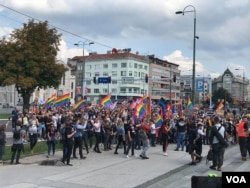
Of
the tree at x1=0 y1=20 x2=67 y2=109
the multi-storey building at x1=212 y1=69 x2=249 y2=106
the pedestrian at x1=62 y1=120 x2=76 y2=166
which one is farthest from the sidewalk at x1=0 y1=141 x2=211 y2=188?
the multi-storey building at x1=212 y1=69 x2=249 y2=106

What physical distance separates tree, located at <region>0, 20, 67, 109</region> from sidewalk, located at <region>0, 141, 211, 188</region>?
18679 millimetres

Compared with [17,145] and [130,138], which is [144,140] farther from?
[17,145]

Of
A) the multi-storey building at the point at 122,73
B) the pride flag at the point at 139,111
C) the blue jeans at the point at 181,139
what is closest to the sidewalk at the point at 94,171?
the blue jeans at the point at 181,139

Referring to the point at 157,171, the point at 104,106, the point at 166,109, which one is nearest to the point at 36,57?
the point at 104,106

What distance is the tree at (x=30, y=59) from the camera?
33.9m

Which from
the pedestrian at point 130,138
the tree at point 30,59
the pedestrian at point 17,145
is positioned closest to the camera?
the pedestrian at point 17,145

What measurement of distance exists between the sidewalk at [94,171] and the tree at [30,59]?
18.7 metres

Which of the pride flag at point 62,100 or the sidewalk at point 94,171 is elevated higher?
the pride flag at point 62,100

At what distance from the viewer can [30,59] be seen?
34375mm

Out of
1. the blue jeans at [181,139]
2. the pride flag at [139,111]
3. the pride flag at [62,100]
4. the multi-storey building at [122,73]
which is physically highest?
the multi-storey building at [122,73]

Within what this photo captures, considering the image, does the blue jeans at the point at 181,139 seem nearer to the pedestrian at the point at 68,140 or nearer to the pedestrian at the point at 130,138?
the pedestrian at the point at 130,138

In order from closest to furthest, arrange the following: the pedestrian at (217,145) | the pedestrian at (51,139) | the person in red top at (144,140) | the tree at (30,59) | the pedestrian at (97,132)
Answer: the pedestrian at (217,145), the pedestrian at (51,139), the person in red top at (144,140), the pedestrian at (97,132), the tree at (30,59)

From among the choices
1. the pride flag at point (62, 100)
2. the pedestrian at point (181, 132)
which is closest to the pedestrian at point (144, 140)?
the pedestrian at point (181, 132)

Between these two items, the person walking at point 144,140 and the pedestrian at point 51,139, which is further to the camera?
the person walking at point 144,140
